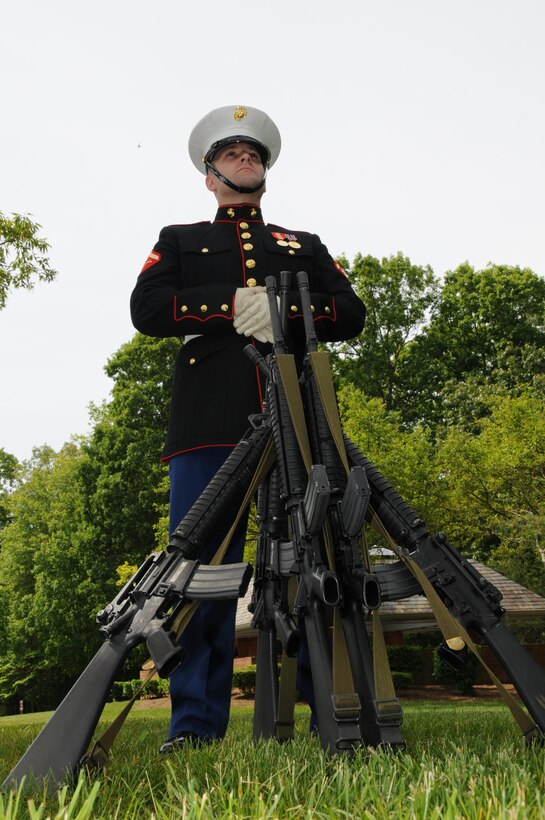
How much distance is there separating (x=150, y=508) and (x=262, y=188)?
2291cm

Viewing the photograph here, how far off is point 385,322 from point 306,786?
3088 cm

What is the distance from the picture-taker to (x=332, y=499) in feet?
9.81

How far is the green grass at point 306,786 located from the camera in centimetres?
158

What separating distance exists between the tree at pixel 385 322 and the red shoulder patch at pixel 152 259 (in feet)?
87.0

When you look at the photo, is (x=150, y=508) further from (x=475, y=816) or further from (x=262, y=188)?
(x=475, y=816)

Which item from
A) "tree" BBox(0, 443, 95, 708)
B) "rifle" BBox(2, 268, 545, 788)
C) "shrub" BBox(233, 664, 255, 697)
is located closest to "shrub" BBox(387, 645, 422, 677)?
"shrub" BBox(233, 664, 255, 697)

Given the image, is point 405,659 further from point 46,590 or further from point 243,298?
point 243,298

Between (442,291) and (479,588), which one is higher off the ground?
(442,291)

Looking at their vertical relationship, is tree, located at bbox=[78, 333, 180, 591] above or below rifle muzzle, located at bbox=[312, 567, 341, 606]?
above

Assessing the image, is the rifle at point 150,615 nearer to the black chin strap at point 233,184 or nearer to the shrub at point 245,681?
the black chin strap at point 233,184

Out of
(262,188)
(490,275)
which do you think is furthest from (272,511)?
(490,275)

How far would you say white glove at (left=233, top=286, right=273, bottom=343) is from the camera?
3.78 m

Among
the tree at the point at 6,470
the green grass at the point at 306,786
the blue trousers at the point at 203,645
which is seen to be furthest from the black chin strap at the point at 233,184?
the tree at the point at 6,470

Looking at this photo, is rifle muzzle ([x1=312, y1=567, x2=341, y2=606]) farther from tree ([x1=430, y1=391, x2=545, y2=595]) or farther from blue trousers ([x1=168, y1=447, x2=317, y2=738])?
tree ([x1=430, y1=391, x2=545, y2=595])
